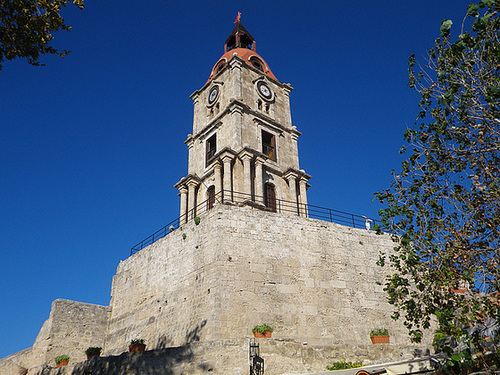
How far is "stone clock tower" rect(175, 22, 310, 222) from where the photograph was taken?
2456 centimetres

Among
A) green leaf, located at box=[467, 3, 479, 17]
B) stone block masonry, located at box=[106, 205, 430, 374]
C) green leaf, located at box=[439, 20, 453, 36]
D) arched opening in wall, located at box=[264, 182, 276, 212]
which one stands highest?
arched opening in wall, located at box=[264, 182, 276, 212]

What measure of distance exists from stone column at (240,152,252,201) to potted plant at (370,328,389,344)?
941 centimetres

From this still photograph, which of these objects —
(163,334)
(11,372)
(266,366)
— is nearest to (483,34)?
(266,366)

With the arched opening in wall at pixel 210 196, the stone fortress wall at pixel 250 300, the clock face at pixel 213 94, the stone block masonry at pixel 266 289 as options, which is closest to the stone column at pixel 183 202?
the arched opening in wall at pixel 210 196

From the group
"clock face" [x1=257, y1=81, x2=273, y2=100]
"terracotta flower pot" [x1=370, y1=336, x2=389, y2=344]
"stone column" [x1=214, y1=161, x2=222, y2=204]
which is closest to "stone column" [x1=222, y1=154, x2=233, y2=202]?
"stone column" [x1=214, y1=161, x2=222, y2=204]

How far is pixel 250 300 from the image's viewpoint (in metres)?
16.3

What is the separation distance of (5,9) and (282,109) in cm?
2182

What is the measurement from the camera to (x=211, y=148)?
92.3 feet

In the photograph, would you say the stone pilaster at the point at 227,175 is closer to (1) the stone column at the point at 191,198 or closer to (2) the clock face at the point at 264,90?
(1) the stone column at the point at 191,198

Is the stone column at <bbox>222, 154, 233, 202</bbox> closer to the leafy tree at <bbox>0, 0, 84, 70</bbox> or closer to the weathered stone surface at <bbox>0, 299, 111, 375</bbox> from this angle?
the weathered stone surface at <bbox>0, 299, 111, 375</bbox>

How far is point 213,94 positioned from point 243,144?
5.94 m

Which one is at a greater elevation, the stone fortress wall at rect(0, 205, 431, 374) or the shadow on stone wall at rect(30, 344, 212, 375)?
the stone fortress wall at rect(0, 205, 431, 374)

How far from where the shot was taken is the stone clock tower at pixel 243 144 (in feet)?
80.6

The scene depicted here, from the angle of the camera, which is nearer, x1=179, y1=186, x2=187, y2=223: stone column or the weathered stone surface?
the weathered stone surface
